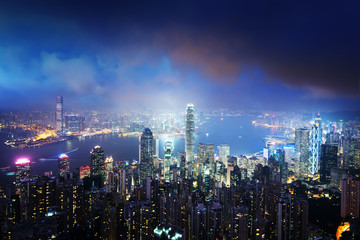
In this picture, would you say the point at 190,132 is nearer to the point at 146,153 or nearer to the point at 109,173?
the point at 146,153

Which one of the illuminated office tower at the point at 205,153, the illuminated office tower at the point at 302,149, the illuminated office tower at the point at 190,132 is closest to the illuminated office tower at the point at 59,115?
the illuminated office tower at the point at 190,132

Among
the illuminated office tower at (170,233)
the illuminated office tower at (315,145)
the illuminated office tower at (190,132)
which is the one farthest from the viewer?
the illuminated office tower at (190,132)

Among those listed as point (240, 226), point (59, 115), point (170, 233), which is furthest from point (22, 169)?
point (240, 226)

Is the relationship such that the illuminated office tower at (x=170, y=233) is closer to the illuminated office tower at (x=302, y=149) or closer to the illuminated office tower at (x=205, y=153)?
the illuminated office tower at (x=205, y=153)

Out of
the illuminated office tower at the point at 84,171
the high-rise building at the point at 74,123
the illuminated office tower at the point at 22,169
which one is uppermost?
the high-rise building at the point at 74,123

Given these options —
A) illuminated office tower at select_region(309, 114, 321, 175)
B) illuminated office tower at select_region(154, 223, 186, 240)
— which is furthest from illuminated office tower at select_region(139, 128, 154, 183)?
illuminated office tower at select_region(309, 114, 321, 175)

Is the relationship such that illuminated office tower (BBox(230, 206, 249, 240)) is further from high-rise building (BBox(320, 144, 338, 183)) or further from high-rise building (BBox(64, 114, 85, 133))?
high-rise building (BBox(64, 114, 85, 133))
